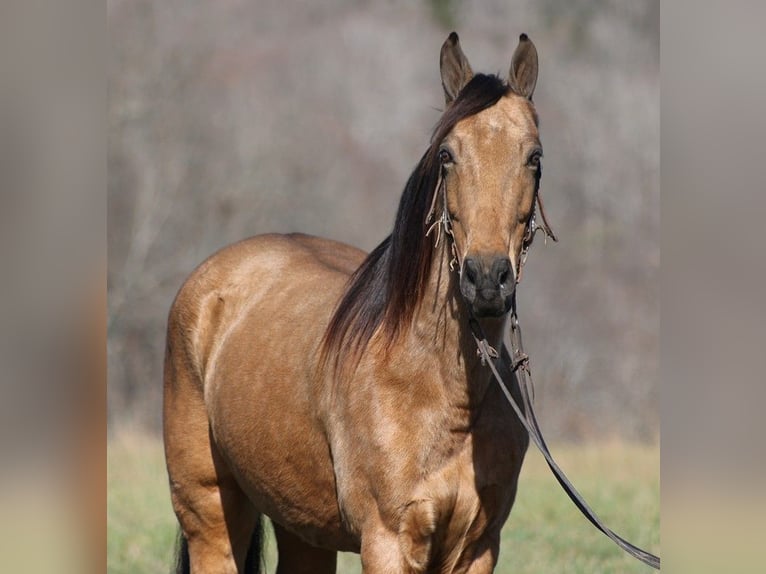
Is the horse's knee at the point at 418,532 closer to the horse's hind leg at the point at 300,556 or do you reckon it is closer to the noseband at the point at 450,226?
the noseband at the point at 450,226

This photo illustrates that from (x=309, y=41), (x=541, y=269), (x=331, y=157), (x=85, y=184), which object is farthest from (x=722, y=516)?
(x=309, y=41)

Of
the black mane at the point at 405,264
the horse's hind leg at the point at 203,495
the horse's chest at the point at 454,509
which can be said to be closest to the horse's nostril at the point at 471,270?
the black mane at the point at 405,264

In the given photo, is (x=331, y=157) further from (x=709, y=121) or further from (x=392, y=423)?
(x=709, y=121)

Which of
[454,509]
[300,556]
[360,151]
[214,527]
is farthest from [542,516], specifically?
[360,151]

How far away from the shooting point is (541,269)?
15594 millimetres

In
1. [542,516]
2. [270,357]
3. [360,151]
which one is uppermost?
[360,151]

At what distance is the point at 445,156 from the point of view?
3375 mm

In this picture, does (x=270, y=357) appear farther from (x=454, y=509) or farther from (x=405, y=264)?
(x=454, y=509)

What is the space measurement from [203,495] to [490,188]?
2400 millimetres

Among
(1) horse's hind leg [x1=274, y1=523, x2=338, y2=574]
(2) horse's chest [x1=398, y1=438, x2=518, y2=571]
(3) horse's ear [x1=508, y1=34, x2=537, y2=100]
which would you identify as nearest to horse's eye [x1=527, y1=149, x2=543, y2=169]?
(3) horse's ear [x1=508, y1=34, x2=537, y2=100]

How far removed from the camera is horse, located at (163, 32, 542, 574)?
3297 millimetres

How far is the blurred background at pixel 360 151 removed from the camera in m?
15.0

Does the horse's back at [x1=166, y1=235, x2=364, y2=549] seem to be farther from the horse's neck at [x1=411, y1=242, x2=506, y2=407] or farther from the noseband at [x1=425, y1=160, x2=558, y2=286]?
the noseband at [x1=425, y1=160, x2=558, y2=286]

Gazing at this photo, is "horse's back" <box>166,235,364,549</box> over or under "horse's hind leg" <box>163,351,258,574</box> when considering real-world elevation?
over
